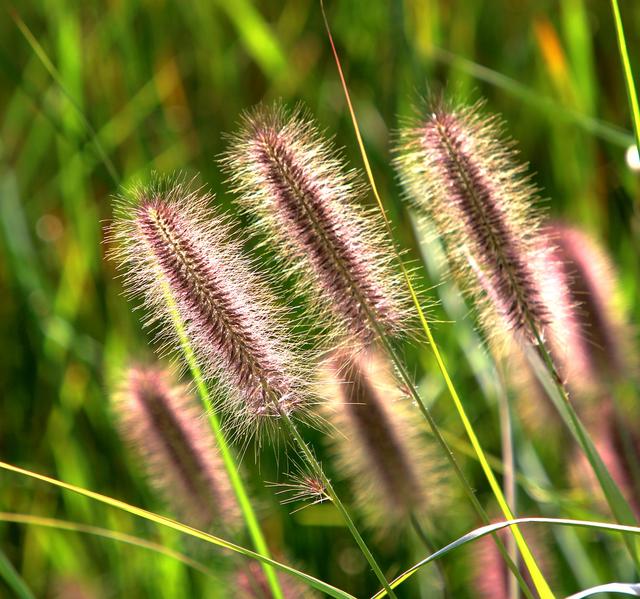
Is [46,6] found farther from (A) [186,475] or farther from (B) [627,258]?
(A) [186,475]

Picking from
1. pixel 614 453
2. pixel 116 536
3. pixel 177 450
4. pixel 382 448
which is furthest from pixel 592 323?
pixel 116 536

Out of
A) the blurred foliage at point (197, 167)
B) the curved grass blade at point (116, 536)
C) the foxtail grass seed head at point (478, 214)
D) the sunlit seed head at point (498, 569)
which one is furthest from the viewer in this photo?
the blurred foliage at point (197, 167)

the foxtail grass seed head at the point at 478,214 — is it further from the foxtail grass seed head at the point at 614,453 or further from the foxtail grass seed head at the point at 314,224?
the foxtail grass seed head at the point at 614,453

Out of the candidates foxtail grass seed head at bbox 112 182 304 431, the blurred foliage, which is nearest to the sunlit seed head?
the blurred foliage

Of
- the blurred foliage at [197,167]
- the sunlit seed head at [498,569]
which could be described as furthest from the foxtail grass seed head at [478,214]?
the blurred foliage at [197,167]

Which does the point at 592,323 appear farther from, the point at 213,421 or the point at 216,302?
the point at 216,302

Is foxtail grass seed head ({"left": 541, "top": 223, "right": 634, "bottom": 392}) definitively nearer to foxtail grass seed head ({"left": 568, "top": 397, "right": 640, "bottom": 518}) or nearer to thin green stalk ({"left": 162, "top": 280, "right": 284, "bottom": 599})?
foxtail grass seed head ({"left": 568, "top": 397, "right": 640, "bottom": 518})

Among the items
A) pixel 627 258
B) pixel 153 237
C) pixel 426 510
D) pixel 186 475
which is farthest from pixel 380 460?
pixel 627 258
